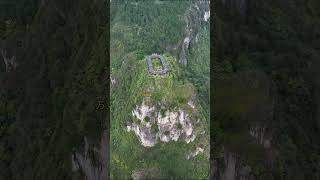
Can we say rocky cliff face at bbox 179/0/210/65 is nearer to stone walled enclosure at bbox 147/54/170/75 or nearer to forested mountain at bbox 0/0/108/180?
stone walled enclosure at bbox 147/54/170/75

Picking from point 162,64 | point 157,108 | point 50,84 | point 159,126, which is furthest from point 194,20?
point 50,84

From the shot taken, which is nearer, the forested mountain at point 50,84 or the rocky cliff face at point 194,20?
the rocky cliff face at point 194,20

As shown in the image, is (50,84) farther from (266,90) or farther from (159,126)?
(159,126)

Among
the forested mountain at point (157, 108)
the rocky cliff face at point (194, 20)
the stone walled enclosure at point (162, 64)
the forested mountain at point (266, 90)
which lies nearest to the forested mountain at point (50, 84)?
the forested mountain at point (157, 108)

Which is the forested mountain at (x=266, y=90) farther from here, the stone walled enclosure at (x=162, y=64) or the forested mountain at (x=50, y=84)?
the forested mountain at (x=50, y=84)


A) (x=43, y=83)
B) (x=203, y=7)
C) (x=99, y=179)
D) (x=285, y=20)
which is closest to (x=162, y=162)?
(x=99, y=179)

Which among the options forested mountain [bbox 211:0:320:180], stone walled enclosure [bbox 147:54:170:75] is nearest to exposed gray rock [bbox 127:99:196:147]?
stone walled enclosure [bbox 147:54:170:75]

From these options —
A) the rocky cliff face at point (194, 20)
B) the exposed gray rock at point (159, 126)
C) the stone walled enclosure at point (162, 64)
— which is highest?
the rocky cliff face at point (194, 20)

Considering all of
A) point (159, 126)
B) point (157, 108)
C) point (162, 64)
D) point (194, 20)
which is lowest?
point (159, 126)

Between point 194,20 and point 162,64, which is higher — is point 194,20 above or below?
above
